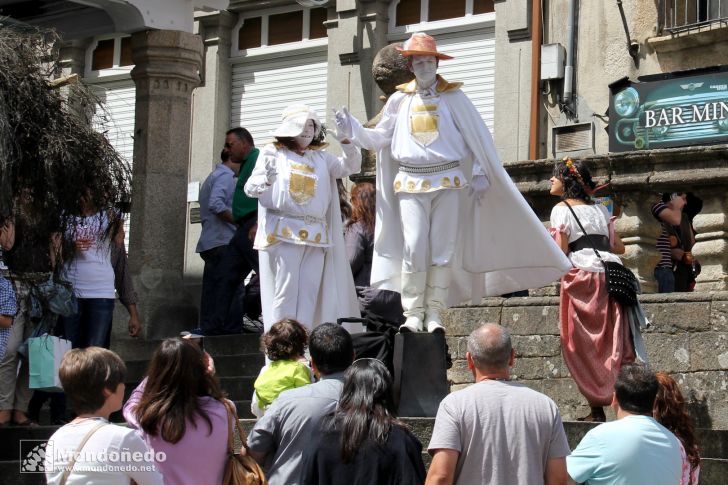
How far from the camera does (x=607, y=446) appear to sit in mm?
6496

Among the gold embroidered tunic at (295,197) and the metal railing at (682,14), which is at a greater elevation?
the metal railing at (682,14)

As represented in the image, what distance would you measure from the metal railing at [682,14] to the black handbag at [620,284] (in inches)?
317

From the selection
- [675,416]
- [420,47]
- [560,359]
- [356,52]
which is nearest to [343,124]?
[420,47]

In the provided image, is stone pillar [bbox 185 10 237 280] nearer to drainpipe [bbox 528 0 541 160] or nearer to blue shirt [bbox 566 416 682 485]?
drainpipe [bbox 528 0 541 160]

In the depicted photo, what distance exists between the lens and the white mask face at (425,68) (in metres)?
10.2

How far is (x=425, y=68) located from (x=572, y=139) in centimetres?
815

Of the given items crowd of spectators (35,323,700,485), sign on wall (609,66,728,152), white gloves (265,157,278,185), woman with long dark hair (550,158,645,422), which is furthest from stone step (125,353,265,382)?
sign on wall (609,66,728,152)

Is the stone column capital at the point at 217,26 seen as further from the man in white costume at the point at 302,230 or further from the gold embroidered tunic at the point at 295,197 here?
the gold embroidered tunic at the point at 295,197

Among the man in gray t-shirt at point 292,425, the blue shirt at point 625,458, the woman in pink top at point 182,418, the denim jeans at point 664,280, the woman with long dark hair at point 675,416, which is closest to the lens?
the blue shirt at point 625,458

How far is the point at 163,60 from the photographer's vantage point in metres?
14.4

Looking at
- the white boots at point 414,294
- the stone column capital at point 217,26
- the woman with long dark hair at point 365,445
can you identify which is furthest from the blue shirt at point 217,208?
the stone column capital at point 217,26

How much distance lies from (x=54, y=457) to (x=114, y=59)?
1586 centimetres

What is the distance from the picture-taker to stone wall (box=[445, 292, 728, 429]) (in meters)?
10.4

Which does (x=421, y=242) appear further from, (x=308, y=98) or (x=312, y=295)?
(x=308, y=98)
